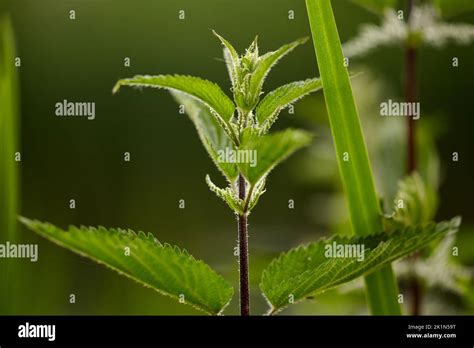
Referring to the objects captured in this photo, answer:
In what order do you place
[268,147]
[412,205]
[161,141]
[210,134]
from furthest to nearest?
[161,141], [412,205], [210,134], [268,147]

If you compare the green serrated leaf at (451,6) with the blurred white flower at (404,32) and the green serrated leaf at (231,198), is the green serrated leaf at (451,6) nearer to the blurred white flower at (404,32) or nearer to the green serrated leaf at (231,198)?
the blurred white flower at (404,32)

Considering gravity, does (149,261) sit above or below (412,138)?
below

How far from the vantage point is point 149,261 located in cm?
47

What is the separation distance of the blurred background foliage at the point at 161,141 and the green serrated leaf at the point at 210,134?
344 millimetres

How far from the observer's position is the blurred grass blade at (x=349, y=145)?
0.54 m

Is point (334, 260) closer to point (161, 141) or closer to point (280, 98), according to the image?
point (280, 98)

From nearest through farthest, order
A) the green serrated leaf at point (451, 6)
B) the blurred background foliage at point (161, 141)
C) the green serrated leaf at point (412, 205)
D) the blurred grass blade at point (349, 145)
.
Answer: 1. the blurred grass blade at point (349, 145)
2. the green serrated leaf at point (412, 205)
3. the green serrated leaf at point (451, 6)
4. the blurred background foliage at point (161, 141)

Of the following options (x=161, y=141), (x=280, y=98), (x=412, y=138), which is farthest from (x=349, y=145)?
(x=161, y=141)

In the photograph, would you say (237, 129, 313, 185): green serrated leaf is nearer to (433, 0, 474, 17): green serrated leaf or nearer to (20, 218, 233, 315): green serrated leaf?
(20, 218, 233, 315): green serrated leaf

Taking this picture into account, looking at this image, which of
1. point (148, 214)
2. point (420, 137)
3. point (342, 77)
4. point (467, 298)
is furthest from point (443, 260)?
point (148, 214)

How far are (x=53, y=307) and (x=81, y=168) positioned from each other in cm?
25

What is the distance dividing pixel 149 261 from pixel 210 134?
12 cm

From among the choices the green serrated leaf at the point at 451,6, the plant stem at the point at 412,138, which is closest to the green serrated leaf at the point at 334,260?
the plant stem at the point at 412,138

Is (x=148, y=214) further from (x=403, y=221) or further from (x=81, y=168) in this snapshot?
(x=403, y=221)
